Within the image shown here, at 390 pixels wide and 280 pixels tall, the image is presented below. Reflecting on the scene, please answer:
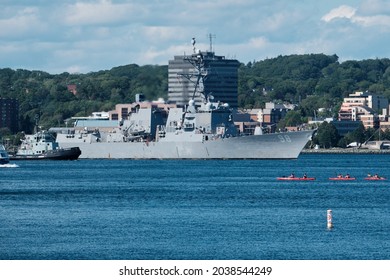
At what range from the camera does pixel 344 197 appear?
82.8m

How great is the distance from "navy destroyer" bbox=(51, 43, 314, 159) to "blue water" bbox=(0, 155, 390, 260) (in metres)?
52.7

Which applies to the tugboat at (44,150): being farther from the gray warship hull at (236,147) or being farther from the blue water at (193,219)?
the blue water at (193,219)

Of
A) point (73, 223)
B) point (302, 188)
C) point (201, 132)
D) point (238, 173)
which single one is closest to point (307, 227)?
point (73, 223)

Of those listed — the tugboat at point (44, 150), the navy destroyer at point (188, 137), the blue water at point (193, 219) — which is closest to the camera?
the blue water at point (193, 219)

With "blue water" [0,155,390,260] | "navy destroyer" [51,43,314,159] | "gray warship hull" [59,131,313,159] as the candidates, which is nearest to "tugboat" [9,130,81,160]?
"navy destroyer" [51,43,314,159]

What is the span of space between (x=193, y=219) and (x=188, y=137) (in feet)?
325

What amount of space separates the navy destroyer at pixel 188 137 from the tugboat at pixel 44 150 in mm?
5413

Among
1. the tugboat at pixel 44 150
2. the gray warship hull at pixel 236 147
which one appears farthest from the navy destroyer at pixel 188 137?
Answer: the tugboat at pixel 44 150

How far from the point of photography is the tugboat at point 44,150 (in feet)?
564

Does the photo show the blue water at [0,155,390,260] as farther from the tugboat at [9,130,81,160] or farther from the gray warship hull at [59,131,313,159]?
the tugboat at [9,130,81,160]

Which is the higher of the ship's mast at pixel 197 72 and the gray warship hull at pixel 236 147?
the ship's mast at pixel 197 72

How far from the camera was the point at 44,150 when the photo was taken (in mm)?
173375

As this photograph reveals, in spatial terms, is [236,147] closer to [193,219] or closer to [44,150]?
[44,150]

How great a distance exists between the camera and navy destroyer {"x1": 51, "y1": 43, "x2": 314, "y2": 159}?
6319 inches
